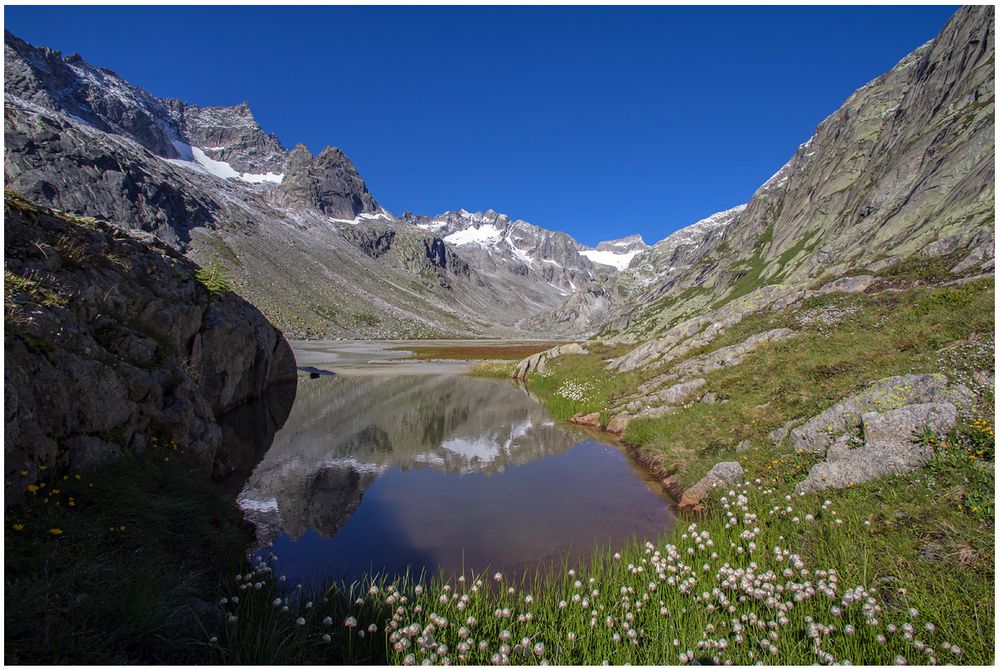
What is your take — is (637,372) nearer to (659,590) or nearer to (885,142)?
(659,590)

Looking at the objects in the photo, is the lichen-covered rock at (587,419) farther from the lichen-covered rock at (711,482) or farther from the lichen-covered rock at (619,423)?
the lichen-covered rock at (711,482)

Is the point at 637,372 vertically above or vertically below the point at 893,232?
below

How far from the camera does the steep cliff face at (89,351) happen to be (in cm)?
913

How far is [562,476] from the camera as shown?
1762 centimetres

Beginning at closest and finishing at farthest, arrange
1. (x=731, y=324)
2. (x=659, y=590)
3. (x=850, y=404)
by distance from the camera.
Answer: (x=659, y=590), (x=850, y=404), (x=731, y=324)

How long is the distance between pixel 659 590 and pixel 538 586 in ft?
7.92

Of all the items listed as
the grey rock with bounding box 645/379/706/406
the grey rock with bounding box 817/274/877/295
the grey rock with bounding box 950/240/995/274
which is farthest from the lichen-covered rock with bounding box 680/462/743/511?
the grey rock with bounding box 817/274/877/295

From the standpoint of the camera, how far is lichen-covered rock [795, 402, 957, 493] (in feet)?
33.6

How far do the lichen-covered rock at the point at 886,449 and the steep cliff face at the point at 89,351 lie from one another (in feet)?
50.7

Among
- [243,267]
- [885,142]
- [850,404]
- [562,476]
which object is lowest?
[562,476]

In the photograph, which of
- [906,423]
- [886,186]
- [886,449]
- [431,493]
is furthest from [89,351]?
[886,186]

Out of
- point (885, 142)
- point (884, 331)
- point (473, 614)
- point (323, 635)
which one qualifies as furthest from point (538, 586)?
point (885, 142)

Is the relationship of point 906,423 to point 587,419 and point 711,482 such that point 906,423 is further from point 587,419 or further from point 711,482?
point 587,419

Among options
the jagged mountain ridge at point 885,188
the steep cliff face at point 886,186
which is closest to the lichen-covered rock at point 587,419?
the jagged mountain ridge at point 885,188
